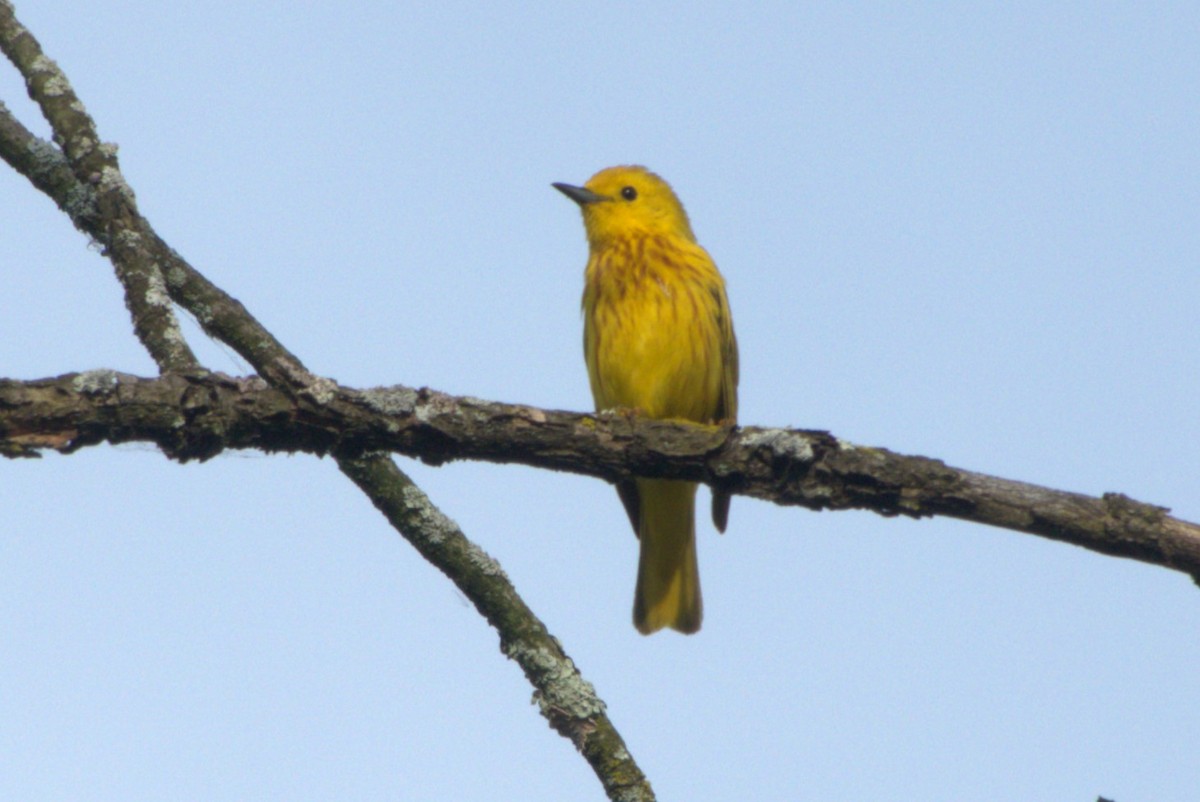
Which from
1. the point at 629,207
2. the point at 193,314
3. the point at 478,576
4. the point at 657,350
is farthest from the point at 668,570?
the point at 193,314

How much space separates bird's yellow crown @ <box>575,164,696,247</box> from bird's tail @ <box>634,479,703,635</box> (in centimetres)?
144

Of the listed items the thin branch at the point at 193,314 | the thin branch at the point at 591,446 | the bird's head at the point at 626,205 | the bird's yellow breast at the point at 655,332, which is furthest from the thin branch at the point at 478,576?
the bird's head at the point at 626,205

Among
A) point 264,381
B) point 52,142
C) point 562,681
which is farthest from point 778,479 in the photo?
point 52,142

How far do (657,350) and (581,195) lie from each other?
1434mm

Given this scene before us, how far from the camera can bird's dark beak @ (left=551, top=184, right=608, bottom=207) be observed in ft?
24.9

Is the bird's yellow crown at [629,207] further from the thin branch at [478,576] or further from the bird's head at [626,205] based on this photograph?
the thin branch at [478,576]

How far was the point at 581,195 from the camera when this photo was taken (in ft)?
24.9

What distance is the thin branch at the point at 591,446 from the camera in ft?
10.9

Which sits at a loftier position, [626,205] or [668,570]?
[626,205]

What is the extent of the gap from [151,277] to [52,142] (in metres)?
0.98

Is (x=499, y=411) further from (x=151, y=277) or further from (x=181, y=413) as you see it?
(x=151, y=277)

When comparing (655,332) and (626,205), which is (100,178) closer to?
(655,332)

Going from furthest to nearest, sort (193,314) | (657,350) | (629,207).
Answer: (629,207), (657,350), (193,314)

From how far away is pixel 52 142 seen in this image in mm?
4762
